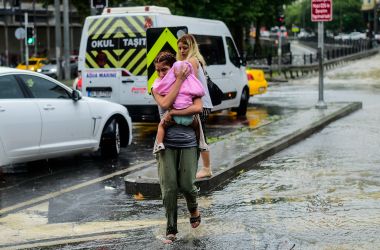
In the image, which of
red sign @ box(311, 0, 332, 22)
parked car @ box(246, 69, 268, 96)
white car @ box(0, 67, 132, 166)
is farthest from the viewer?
parked car @ box(246, 69, 268, 96)

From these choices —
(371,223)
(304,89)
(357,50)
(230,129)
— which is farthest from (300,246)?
(357,50)

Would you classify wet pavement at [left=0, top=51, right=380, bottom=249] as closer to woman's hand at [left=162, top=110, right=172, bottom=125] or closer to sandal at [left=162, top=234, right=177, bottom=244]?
sandal at [left=162, top=234, right=177, bottom=244]

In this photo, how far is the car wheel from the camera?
12.2 meters

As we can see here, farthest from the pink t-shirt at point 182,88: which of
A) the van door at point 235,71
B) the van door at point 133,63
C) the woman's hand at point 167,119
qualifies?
the van door at point 235,71

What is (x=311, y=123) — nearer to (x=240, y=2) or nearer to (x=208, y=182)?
(x=208, y=182)

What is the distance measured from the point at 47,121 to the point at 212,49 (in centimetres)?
767

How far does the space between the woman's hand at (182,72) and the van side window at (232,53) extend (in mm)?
12198

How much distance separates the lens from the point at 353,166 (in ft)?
35.7

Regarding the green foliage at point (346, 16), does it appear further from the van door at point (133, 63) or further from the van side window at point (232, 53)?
the van door at point (133, 63)

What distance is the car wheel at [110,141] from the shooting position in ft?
40.1

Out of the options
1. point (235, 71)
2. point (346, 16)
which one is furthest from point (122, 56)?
point (346, 16)

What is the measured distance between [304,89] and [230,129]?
1510cm

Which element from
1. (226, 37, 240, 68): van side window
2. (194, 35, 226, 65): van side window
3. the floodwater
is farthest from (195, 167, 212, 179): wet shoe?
(226, 37, 240, 68): van side window

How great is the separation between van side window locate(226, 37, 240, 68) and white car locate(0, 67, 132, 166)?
677 cm
